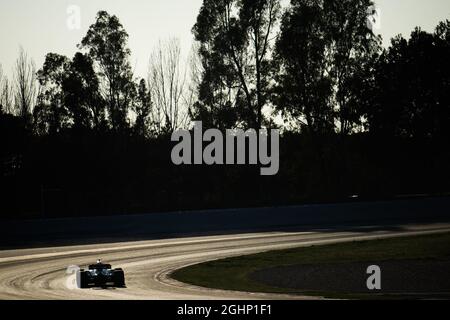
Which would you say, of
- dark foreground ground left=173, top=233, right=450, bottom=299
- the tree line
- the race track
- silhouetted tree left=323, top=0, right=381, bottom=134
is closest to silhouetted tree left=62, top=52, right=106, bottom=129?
the tree line

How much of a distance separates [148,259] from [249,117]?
83.0 ft

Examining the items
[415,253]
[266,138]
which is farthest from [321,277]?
[266,138]

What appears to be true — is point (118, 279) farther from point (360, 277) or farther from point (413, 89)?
point (413, 89)

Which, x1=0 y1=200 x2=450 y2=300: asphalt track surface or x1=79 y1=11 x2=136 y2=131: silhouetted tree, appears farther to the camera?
x1=79 y1=11 x2=136 y2=131: silhouetted tree

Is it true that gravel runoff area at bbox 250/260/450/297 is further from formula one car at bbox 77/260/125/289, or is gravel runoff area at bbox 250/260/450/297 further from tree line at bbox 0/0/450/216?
tree line at bbox 0/0/450/216

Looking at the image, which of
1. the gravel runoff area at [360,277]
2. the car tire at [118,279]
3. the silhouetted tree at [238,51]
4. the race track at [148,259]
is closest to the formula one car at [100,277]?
the car tire at [118,279]

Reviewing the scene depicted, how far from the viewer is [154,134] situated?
52594 mm

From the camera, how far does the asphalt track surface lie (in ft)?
52.5

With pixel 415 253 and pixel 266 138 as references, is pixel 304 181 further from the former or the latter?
pixel 415 253

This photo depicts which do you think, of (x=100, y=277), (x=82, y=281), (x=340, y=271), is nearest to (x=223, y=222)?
(x=340, y=271)

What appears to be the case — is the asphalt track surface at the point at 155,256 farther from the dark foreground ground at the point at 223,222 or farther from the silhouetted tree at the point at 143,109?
the silhouetted tree at the point at 143,109

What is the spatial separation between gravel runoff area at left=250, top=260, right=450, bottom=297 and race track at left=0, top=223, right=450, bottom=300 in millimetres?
2083

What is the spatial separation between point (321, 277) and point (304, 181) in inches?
1436

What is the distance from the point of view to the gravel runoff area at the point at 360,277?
1598 cm
